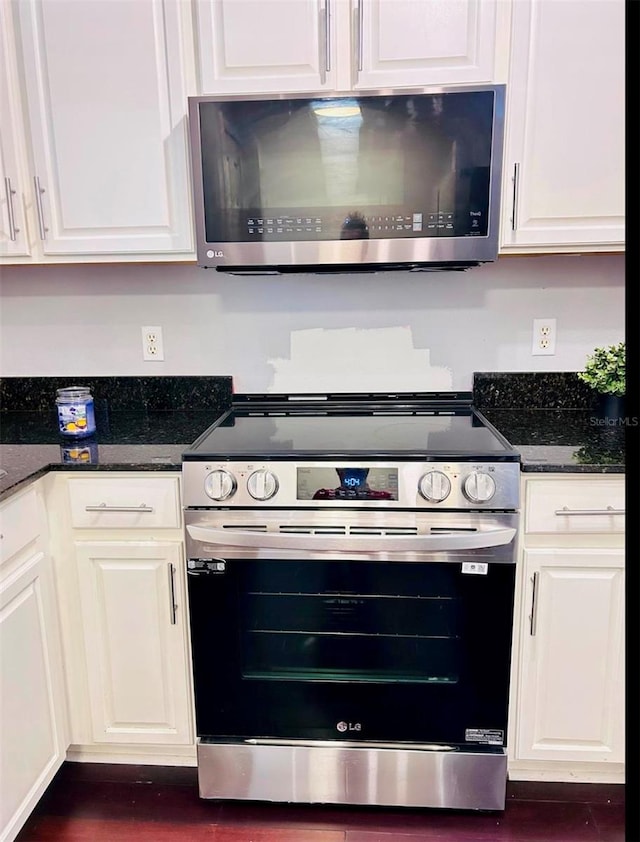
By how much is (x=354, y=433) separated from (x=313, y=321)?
49 cm

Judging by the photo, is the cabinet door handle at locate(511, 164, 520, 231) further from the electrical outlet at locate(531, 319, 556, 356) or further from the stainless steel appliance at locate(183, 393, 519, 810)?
the stainless steel appliance at locate(183, 393, 519, 810)

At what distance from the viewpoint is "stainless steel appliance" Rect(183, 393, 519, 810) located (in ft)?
4.37

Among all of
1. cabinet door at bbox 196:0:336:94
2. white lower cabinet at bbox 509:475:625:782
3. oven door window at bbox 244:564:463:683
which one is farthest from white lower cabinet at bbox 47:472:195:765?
cabinet door at bbox 196:0:336:94

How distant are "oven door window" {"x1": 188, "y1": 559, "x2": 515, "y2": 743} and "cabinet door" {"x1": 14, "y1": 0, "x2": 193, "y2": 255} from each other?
926 millimetres

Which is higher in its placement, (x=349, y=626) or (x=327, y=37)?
(x=327, y=37)

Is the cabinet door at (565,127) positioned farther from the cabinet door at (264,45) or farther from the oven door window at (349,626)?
the oven door window at (349,626)

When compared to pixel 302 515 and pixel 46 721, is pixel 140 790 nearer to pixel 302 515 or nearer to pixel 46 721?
Answer: pixel 46 721

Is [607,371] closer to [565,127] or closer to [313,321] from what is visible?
[565,127]

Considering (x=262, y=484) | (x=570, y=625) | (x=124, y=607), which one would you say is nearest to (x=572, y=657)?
(x=570, y=625)

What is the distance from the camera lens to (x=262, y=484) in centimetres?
134

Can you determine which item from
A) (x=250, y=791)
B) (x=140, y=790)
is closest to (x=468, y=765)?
(x=250, y=791)

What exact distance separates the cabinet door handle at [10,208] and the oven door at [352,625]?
0.90 m

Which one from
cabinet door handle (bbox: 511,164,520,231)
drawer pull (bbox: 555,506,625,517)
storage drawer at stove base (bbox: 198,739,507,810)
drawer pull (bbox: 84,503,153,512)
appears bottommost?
storage drawer at stove base (bbox: 198,739,507,810)

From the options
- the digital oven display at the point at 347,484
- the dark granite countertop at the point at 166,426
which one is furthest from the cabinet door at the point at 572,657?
the digital oven display at the point at 347,484
